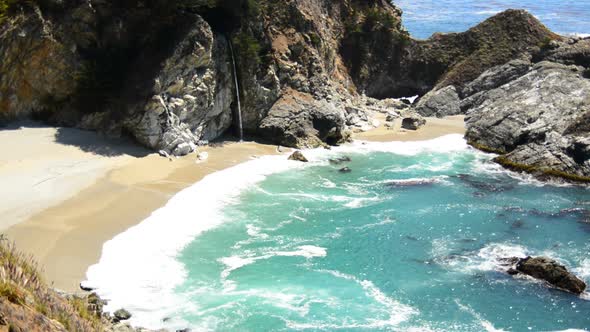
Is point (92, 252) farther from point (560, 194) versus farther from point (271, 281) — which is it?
point (560, 194)

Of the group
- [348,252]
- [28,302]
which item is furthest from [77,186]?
[28,302]

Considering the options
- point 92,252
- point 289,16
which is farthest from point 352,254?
point 289,16

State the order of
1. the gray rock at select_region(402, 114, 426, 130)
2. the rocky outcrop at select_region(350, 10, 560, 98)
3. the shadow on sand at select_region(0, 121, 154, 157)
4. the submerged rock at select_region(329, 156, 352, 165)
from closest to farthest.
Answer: the shadow on sand at select_region(0, 121, 154, 157), the submerged rock at select_region(329, 156, 352, 165), the gray rock at select_region(402, 114, 426, 130), the rocky outcrop at select_region(350, 10, 560, 98)

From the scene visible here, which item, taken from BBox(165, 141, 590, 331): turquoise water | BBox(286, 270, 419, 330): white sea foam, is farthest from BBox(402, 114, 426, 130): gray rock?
BBox(286, 270, 419, 330): white sea foam

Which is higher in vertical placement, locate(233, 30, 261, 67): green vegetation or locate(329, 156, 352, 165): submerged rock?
locate(233, 30, 261, 67): green vegetation

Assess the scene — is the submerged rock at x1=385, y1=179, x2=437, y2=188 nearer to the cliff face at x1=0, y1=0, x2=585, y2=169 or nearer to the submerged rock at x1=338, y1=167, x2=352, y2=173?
the submerged rock at x1=338, y1=167, x2=352, y2=173

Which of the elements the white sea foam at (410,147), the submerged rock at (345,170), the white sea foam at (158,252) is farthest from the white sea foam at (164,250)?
the white sea foam at (410,147)

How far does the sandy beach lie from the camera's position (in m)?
19.1

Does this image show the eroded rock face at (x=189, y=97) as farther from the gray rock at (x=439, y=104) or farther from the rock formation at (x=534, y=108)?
the gray rock at (x=439, y=104)

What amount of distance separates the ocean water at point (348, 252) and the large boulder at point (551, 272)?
1.07ft

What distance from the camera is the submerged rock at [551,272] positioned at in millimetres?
17781

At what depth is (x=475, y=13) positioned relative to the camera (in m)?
91.1

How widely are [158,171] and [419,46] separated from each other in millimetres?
30260

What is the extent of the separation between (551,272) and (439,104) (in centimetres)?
2740
